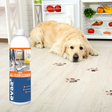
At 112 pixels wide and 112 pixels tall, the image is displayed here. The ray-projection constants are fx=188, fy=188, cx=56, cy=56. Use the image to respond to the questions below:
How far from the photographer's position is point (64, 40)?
2.83 metres

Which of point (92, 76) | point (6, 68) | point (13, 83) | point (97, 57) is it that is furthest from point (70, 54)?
point (13, 83)

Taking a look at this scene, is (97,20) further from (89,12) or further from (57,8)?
(57,8)

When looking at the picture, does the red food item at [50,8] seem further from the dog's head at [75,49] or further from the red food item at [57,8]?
the dog's head at [75,49]

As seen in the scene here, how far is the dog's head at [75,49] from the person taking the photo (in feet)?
8.12

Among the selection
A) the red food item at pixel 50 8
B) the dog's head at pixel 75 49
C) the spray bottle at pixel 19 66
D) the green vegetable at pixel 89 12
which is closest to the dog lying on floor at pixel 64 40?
the dog's head at pixel 75 49

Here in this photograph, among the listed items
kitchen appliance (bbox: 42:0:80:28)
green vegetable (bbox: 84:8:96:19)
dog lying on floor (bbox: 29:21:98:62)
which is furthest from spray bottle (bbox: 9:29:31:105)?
green vegetable (bbox: 84:8:96:19)

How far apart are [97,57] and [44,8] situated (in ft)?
6.75

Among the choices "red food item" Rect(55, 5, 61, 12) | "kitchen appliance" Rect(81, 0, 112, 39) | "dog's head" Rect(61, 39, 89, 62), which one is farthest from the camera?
"kitchen appliance" Rect(81, 0, 112, 39)

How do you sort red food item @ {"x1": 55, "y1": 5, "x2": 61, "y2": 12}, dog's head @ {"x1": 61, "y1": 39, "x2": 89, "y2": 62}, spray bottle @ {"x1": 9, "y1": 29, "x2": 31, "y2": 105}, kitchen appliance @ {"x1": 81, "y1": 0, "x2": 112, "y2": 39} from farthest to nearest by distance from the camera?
kitchen appliance @ {"x1": 81, "y1": 0, "x2": 112, "y2": 39}
red food item @ {"x1": 55, "y1": 5, "x2": 61, "y2": 12}
dog's head @ {"x1": 61, "y1": 39, "x2": 89, "y2": 62}
spray bottle @ {"x1": 9, "y1": 29, "x2": 31, "y2": 105}

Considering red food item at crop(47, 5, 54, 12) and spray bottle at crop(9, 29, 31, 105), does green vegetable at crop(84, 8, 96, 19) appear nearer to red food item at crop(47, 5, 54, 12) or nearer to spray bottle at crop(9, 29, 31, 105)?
red food item at crop(47, 5, 54, 12)

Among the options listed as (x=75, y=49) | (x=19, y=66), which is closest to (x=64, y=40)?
(x=75, y=49)

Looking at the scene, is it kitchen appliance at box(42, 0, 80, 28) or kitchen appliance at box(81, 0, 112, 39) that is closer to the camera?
kitchen appliance at box(42, 0, 80, 28)

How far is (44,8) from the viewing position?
4242 millimetres

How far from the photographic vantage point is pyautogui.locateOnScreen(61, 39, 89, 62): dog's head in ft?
8.12
